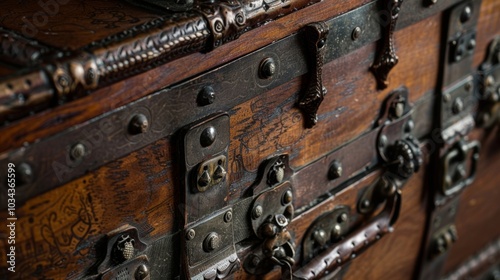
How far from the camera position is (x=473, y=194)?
2104 millimetres

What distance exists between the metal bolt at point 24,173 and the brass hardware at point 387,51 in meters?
0.74

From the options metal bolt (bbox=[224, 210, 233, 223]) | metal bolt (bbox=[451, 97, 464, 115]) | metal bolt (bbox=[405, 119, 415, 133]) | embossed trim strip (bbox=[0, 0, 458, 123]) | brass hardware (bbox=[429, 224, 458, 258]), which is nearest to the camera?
embossed trim strip (bbox=[0, 0, 458, 123])

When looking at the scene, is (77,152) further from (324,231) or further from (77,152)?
(324,231)

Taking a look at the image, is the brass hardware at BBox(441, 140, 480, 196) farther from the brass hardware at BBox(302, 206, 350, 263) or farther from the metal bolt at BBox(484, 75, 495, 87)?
the brass hardware at BBox(302, 206, 350, 263)

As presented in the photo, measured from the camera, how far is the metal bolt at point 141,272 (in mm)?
1266

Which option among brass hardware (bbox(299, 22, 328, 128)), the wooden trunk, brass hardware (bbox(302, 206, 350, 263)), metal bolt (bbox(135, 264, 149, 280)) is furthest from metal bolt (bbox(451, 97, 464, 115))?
metal bolt (bbox(135, 264, 149, 280))

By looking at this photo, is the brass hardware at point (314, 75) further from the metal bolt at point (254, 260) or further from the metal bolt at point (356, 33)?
the metal bolt at point (254, 260)

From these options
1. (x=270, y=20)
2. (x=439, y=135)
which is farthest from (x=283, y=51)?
(x=439, y=135)

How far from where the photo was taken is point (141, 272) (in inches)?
50.0

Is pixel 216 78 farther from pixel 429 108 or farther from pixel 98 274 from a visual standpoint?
pixel 429 108

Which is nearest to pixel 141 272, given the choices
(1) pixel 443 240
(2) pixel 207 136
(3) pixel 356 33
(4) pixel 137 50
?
(2) pixel 207 136

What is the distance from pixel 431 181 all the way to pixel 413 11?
1.50 feet

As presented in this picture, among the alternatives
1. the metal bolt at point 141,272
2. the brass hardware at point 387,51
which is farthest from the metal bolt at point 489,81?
the metal bolt at point 141,272

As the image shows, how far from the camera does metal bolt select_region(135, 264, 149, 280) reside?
1266 mm
